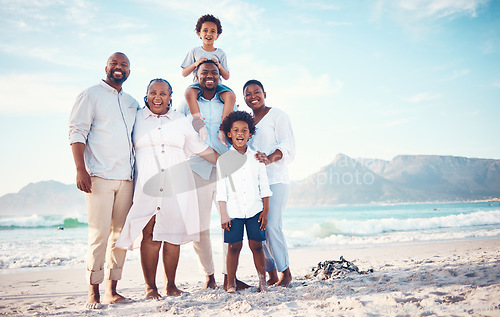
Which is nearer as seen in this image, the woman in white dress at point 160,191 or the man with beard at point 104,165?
the man with beard at point 104,165

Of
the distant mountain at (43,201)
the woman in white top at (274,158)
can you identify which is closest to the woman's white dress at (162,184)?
the woman in white top at (274,158)

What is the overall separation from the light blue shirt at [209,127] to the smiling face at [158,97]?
34 cm

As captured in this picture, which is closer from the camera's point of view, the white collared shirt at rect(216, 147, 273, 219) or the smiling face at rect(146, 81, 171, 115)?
the white collared shirt at rect(216, 147, 273, 219)

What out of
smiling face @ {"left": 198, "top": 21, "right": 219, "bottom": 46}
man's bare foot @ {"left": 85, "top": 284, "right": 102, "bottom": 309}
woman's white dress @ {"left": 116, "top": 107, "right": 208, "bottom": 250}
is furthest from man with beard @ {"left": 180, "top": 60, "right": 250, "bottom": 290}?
man's bare foot @ {"left": 85, "top": 284, "right": 102, "bottom": 309}

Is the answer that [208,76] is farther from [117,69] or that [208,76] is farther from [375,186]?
[375,186]

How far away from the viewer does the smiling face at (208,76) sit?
361 cm

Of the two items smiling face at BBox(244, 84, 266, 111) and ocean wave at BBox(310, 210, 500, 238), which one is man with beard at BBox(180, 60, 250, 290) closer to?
smiling face at BBox(244, 84, 266, 111)

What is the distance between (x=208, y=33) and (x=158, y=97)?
1305 mm

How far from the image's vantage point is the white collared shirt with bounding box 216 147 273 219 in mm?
3230

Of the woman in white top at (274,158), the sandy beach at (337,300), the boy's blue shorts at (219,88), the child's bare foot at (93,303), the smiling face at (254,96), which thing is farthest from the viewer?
the smiling face at (254,96)

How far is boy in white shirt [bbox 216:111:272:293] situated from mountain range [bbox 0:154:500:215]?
47327mm

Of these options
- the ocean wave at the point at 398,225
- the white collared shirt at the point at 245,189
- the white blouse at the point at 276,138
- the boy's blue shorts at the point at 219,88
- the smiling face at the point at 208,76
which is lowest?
the ocean wave at the point at 398,225

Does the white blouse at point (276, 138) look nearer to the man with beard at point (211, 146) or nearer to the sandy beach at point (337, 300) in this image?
the man with beard at point (211, 146)

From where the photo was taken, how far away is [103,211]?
310 cm
